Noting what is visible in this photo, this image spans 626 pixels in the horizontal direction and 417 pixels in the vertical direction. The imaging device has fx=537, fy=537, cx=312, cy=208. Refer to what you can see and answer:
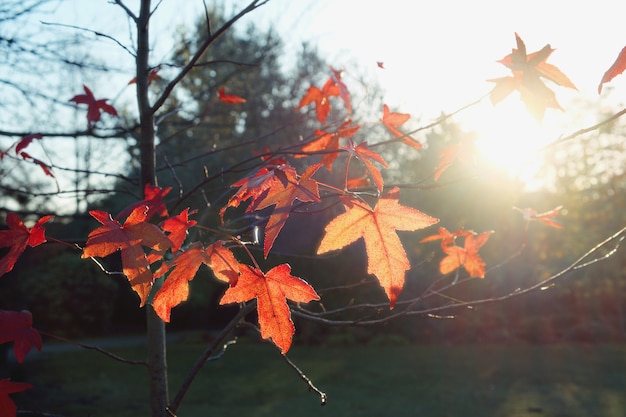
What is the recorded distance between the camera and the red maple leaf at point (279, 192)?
80 cm

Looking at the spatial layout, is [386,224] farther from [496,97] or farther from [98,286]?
[98,286]

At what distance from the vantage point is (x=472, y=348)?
26.6ft

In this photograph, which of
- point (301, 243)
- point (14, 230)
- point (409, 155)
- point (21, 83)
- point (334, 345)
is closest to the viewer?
point (14, 230)

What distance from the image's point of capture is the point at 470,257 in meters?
1.62

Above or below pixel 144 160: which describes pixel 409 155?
above

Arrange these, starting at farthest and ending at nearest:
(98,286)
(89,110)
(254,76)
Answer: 1. (254,76)
2. (98,286)
3. (89,110)

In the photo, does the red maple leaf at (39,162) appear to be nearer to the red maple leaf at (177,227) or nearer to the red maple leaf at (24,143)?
the red maple leaf at (24,143)

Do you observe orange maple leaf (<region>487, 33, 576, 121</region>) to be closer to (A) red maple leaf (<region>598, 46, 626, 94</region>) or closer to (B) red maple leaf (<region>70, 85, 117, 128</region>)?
(A) red maple leaf (<region>598, 46, 626, 94</region>)

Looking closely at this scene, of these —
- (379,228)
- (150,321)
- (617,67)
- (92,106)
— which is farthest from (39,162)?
(617,67)

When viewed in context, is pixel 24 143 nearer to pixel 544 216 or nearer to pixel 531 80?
pixel 531 80

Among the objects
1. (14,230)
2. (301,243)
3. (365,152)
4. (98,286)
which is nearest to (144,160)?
(14,230)

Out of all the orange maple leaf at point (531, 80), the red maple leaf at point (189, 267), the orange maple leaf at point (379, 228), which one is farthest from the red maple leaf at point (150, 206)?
the orange maple leaf at point (531, 80)

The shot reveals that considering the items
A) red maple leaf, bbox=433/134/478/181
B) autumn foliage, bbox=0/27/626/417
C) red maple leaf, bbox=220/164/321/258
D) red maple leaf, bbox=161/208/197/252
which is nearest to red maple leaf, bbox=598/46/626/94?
autumn foliage, bbox=0/27/626/417

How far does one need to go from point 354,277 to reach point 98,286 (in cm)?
382
